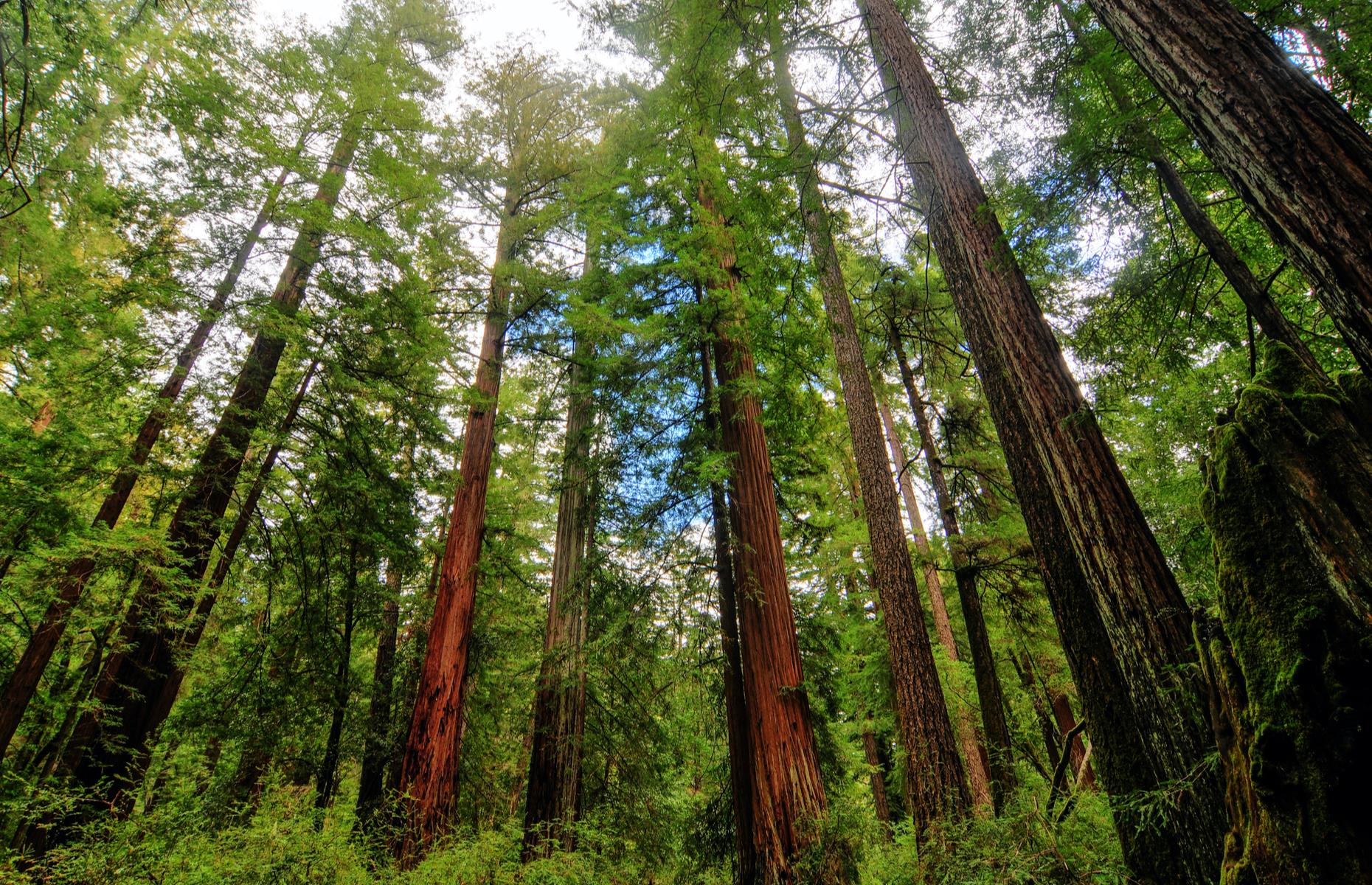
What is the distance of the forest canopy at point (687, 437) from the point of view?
2166mm

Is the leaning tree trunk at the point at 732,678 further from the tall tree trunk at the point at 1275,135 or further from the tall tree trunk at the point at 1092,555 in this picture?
the tall tree trunk at the point at 1275,135

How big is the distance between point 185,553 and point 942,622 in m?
12.4

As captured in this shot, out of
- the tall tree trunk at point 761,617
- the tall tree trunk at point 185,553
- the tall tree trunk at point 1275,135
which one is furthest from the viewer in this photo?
the tall tree trunk at point 185,553

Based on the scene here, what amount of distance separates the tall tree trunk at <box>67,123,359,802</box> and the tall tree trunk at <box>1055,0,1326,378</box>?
7.84 metres

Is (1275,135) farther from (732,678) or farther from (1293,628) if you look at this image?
(732,678)

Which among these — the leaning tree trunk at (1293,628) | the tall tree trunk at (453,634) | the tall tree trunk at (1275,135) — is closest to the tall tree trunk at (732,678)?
the tall tree trunk at (453,634)

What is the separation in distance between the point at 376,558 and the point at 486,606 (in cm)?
209

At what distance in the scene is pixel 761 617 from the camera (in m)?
5.75

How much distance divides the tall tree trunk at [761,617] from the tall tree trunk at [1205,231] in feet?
12.4

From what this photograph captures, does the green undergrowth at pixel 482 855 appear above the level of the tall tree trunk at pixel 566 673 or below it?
below

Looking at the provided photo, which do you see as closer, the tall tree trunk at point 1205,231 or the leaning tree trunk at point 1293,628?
the leaning tree trunk at point 1293,628

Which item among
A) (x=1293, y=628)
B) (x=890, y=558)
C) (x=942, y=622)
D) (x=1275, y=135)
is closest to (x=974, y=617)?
(x=942, y=622)

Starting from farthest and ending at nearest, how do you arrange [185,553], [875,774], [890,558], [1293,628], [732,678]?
[875,774] < [185,553] < [732,678] < [890,558] < [1293,628]

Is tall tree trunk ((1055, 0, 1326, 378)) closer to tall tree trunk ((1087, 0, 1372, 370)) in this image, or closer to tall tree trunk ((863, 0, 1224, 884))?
tall tree trunk ((863, 0, 1224, 884))
